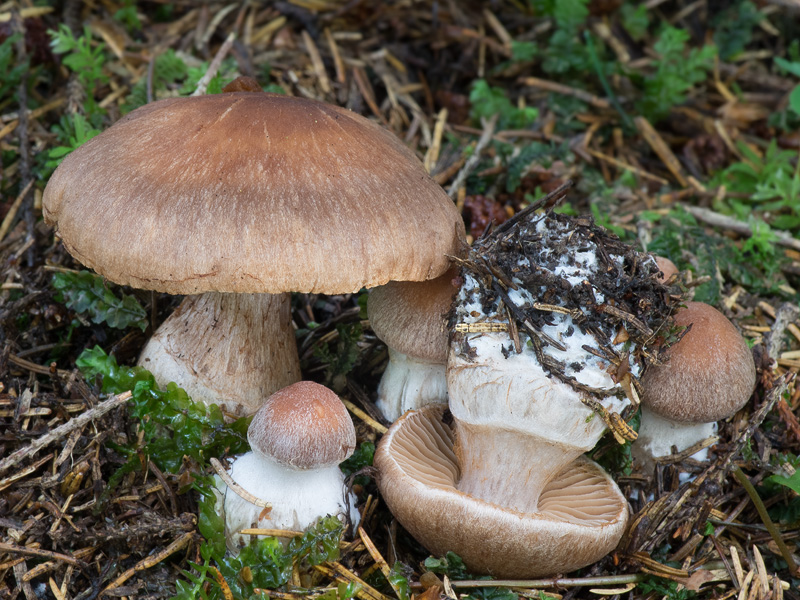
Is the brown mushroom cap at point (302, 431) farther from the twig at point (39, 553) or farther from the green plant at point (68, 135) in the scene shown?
the green plant at point (68, 135)

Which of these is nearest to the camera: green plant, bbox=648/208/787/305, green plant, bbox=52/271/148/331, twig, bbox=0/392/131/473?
twig, bbox=0/392/131/473

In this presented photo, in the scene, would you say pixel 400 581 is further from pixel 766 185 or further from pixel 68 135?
pixel 766 185

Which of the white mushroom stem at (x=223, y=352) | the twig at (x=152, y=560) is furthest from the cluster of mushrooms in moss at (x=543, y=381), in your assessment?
the twig at (x=152, y=560)

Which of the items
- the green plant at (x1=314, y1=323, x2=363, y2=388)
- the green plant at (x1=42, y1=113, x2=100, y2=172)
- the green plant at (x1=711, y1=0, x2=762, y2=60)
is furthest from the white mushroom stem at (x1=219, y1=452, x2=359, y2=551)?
the green plant at (x1=711, y1=0, x2=762, y2=60)

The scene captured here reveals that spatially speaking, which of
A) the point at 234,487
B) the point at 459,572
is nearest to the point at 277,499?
the point at 234,487

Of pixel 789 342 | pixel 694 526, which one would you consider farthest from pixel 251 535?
pixel 789 342

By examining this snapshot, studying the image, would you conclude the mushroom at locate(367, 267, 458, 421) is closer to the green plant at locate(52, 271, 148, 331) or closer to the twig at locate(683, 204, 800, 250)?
the green plant at locate(52, 271, 148, 331)
